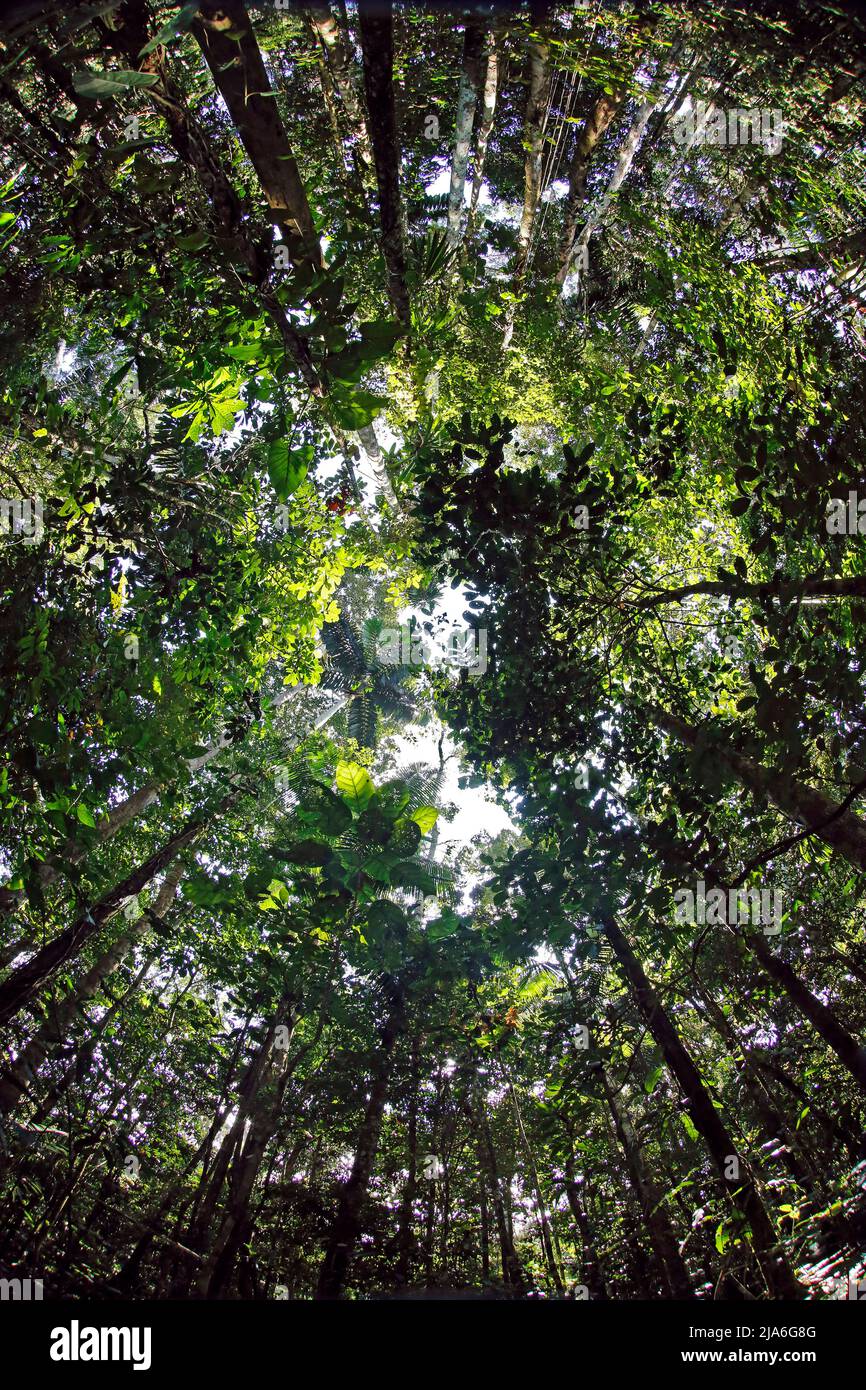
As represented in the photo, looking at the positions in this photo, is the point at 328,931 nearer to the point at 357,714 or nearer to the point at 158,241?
the point at 158,241

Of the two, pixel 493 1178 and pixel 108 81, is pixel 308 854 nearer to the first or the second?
pixel 108 81

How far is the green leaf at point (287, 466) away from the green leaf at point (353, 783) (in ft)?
4.48

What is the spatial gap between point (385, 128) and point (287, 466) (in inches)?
99.0

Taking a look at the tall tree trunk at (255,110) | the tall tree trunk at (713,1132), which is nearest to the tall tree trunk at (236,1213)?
the tall tree trunk at (713,1132)

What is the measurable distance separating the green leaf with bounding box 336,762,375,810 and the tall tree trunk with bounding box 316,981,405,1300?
3.14 meters

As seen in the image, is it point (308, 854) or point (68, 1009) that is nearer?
point (308, 854)

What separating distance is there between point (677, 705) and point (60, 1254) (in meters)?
6.01

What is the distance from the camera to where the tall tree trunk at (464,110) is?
18.4 ft

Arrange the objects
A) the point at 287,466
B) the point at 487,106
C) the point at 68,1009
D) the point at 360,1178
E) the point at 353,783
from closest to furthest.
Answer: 1. the point at 287,466
2. the point at 353,783
3. the point at 360,1178
4. the point at 68,1009
5. the point at 487,106

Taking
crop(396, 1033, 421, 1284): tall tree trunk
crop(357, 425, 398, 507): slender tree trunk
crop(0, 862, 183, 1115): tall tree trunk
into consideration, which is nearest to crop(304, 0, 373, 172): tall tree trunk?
crop(357, 425, 398, 507): slender tree trunk

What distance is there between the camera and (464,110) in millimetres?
6340

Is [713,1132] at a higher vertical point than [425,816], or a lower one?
lower

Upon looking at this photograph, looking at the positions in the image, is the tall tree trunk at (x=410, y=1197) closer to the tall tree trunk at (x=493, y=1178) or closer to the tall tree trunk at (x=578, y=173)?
the tall tree trunk at (x=493, y=1178)

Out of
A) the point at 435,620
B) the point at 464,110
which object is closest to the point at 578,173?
the point at 464,110
